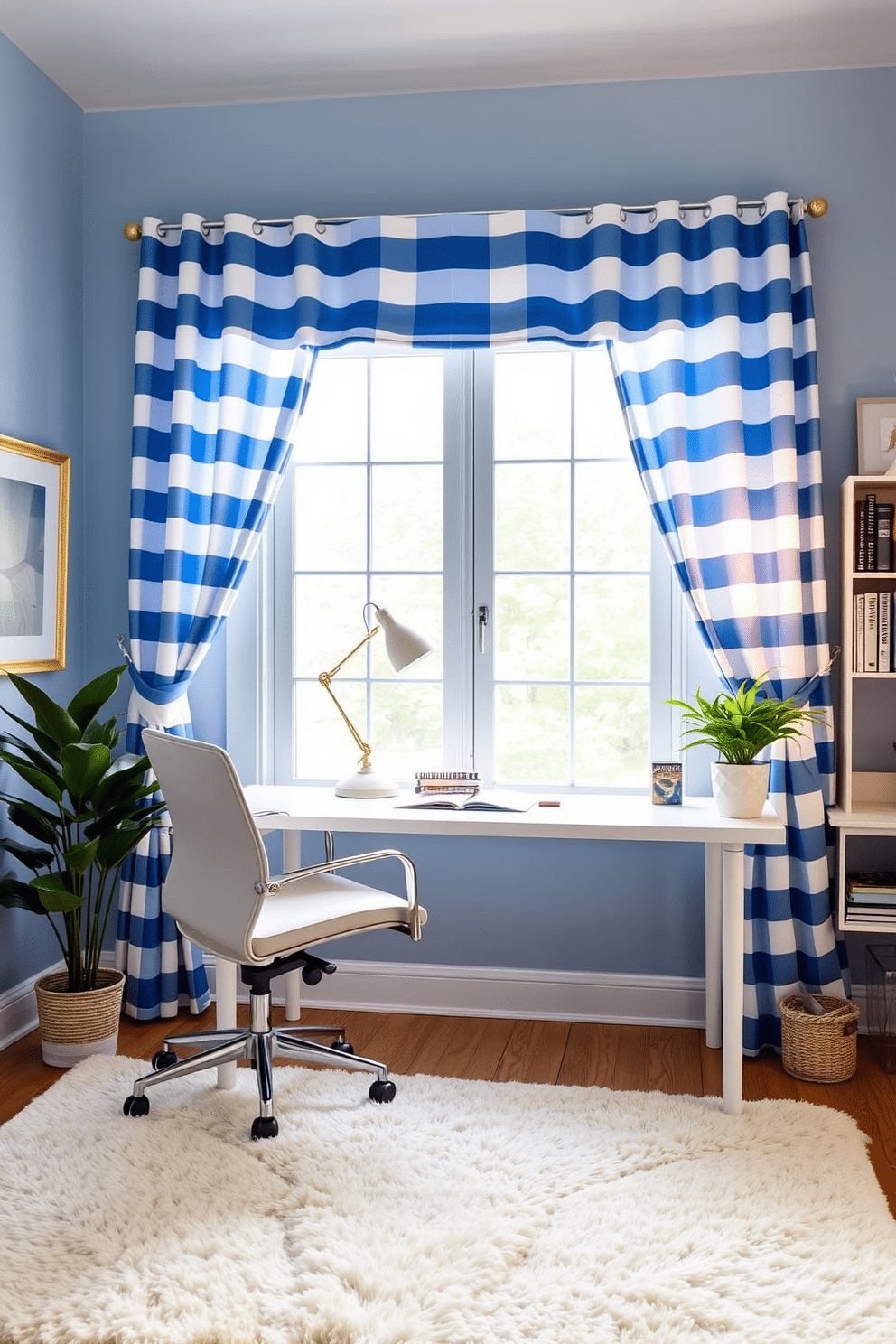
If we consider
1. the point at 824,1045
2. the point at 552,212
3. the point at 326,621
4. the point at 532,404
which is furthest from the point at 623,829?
the point at 552,212

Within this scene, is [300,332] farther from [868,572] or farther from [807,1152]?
[807,1152]

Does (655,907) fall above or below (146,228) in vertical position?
below

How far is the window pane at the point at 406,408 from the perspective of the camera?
3.54 m

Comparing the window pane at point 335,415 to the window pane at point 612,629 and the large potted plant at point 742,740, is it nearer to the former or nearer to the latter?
the window pane at point 612,629

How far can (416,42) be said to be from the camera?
3154mm

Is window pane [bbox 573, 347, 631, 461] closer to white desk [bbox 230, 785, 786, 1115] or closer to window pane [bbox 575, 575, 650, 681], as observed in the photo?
window pane [bbox 575, 575, 650, 681]

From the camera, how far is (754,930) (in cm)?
315

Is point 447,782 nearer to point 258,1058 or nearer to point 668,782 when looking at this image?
point 668,782

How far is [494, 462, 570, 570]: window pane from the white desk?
78 centimetres

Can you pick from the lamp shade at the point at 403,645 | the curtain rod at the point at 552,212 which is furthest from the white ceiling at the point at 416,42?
the lamp shade at the point at 403,645

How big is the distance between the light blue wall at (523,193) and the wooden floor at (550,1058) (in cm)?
22

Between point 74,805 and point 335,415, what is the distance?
→ 4.94 feet

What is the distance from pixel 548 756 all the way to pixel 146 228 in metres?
2.10

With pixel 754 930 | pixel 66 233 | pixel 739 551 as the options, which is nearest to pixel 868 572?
pixel 739 551
